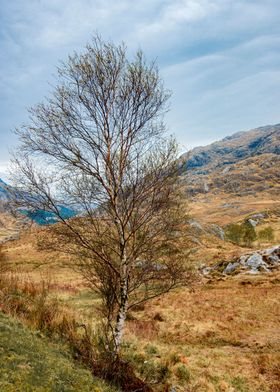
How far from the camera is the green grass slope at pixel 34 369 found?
4.27 metres

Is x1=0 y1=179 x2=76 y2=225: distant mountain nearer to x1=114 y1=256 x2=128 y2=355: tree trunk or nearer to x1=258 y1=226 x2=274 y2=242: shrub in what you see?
x1=114 y1=256 x2=128 y2=355: tree trunk

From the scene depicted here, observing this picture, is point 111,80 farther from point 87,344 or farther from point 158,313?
point 158,313

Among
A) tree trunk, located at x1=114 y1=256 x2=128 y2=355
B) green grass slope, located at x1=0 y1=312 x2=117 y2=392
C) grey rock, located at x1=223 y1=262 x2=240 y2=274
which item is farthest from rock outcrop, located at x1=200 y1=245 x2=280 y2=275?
green grass slope, located at x1=0 y1=312 x2=117 y2=392

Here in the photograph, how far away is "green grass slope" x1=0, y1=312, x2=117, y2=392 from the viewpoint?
4.27m

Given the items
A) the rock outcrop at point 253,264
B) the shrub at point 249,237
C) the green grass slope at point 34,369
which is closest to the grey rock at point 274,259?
the rock outcrop at point 253,264

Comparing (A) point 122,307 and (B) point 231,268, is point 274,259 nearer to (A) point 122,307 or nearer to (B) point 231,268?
(B) point 231,268

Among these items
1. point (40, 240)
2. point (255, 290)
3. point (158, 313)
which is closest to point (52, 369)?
point (40, 240)

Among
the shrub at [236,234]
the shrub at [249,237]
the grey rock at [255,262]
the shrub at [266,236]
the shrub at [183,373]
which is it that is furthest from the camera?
the shrub at [236,234]

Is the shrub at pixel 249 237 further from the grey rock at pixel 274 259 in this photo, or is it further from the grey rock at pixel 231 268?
the grey rock at pixel 274 259

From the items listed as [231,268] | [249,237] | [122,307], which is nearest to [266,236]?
[249,237]

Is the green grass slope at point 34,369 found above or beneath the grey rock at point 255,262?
above

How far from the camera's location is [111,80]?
8594mm

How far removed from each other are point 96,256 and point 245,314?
14650 mm

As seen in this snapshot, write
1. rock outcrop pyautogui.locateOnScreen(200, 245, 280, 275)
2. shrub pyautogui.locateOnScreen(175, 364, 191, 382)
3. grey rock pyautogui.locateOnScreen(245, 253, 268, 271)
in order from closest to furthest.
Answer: shrub pyautogui.locateOnScreen(175, 364, 191, 382) < rock outcrop pyautogui.locateOnScreen(200, 245, 280, 275) < grey rock pyautogui.locateOnScreen(245, 253, 268, 271)
